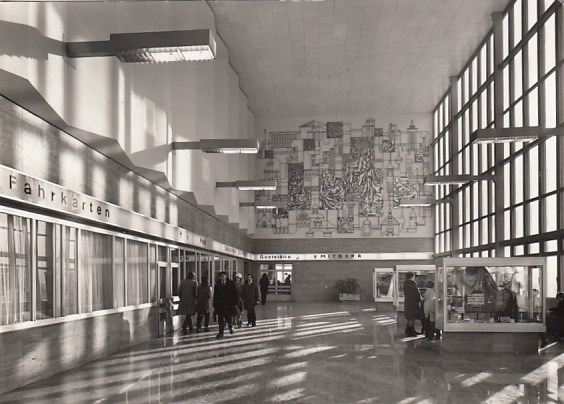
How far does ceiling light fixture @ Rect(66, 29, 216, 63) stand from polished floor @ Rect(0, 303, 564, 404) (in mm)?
4497

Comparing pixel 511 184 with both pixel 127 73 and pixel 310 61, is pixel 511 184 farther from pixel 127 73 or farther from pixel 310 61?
pixel 127 73

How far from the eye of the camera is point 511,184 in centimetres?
2067

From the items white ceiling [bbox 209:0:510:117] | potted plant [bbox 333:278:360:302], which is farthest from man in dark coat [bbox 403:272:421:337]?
potted plant [bbox 333:278:360:302]

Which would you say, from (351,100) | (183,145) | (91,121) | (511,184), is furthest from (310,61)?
(91,121)

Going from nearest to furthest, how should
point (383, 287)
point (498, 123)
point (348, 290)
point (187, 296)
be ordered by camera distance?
point (187, 296) < point (498, 123) < point (383, 287) < point (348, 290)

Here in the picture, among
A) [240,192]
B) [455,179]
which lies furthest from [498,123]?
[240,192]

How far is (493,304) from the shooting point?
13047 millimetres

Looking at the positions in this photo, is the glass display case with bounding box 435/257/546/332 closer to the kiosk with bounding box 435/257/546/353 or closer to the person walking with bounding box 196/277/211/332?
the kiosk with bounding box 435/257/546/353

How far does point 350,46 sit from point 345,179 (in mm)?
13142

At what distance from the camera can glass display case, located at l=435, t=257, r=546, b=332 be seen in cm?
1295

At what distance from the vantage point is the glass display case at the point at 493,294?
13.0 metres

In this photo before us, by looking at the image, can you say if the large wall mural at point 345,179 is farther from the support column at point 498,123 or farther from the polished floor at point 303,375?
the polished floor at point 303,375

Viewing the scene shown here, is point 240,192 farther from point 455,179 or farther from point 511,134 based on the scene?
point 511,134

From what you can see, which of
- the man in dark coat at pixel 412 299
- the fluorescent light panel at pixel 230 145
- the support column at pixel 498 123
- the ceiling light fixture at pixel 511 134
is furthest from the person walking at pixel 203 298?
the support column at pixel 498 123
